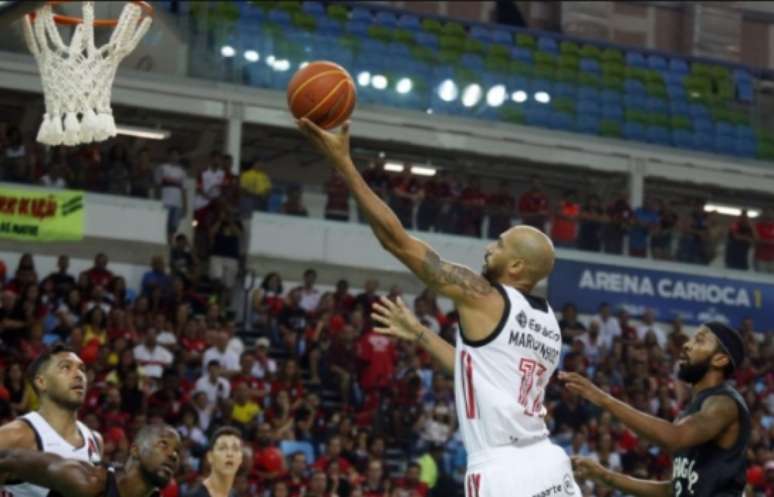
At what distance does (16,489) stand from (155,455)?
1140 mm

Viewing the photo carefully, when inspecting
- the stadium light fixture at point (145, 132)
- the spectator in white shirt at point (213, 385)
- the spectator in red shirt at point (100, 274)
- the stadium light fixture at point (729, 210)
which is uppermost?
the stadium light fixture at point (145, 132)

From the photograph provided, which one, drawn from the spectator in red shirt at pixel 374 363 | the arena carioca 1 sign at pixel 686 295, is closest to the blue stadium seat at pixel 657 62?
the arena carioca 1 sign at pixel 686 295

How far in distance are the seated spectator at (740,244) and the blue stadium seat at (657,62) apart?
188 inches

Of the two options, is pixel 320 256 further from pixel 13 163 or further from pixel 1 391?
pixel 1 391

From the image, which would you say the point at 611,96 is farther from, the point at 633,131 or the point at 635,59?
the point at 635,59

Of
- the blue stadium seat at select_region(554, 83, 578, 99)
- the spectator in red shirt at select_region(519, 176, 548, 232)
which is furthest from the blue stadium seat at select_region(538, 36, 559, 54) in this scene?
the spectator in red shirt at select_region(519, 176, 548, 232)

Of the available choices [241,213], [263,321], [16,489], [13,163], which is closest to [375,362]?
[263,321]

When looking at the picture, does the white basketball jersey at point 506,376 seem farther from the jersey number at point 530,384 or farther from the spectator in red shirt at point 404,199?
the spectator in red shirt at point 404,199

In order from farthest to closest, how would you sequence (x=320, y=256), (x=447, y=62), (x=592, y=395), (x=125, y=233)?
(x=447, y=62)
(x=320, y=256)
(x=125, y=233)
(x=592, y=395)

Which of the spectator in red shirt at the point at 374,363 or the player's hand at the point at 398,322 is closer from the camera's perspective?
the player's hand at the point at 398,322

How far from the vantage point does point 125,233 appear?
21844 millimetres

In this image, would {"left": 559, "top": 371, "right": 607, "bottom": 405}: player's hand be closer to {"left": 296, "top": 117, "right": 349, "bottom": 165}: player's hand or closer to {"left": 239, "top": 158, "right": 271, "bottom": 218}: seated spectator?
{"left": 296, "top": 117, "right": 349, "bottom": 165}: player's hand

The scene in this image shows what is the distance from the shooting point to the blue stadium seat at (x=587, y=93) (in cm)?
2641

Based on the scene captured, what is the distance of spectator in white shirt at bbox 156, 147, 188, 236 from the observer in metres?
21.8
